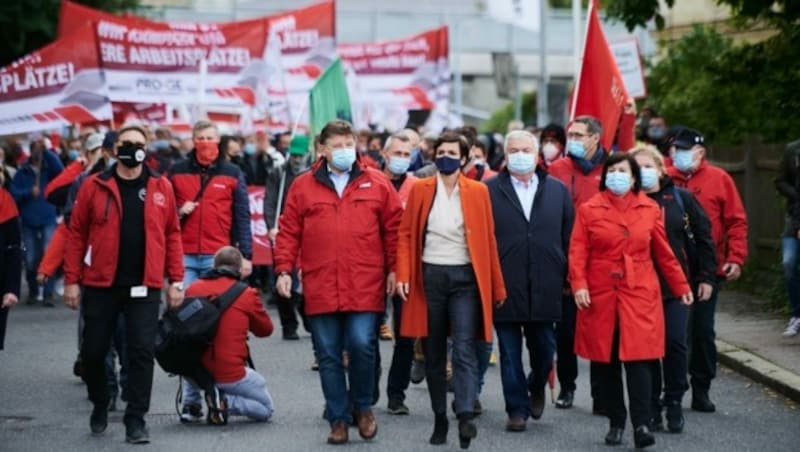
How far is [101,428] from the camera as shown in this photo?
1125 centimetres

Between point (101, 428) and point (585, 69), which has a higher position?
point (585, 69)

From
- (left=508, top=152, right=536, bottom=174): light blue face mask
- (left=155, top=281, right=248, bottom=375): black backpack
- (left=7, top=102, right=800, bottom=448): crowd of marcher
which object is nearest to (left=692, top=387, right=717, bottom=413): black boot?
(left=7, top=102, right=800, bottom=448): crowd of marcher

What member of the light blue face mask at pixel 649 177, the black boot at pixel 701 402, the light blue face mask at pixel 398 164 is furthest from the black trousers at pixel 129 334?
the black boot at pixel 701 402

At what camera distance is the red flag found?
14.4 metres

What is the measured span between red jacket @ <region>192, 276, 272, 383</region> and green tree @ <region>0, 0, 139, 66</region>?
21302 mm

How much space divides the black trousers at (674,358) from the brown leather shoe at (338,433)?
198cm

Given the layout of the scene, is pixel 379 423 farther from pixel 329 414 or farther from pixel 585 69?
pixel 585 69

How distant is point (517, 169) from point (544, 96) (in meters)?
19.5

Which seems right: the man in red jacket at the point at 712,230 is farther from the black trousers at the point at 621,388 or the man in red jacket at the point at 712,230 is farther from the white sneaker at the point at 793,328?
the white sneaker at the point at 793,328

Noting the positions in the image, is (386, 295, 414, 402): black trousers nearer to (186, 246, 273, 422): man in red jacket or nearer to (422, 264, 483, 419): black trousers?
(186, 246, 273, 422): man in red jacket

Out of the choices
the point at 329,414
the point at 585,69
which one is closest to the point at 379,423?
the point at 329,414

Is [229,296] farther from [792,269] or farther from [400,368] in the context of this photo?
[792,269]

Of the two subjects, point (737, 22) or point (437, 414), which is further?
point (737, 22)

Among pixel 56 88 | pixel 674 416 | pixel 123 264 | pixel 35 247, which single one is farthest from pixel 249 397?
pixel 35 247
